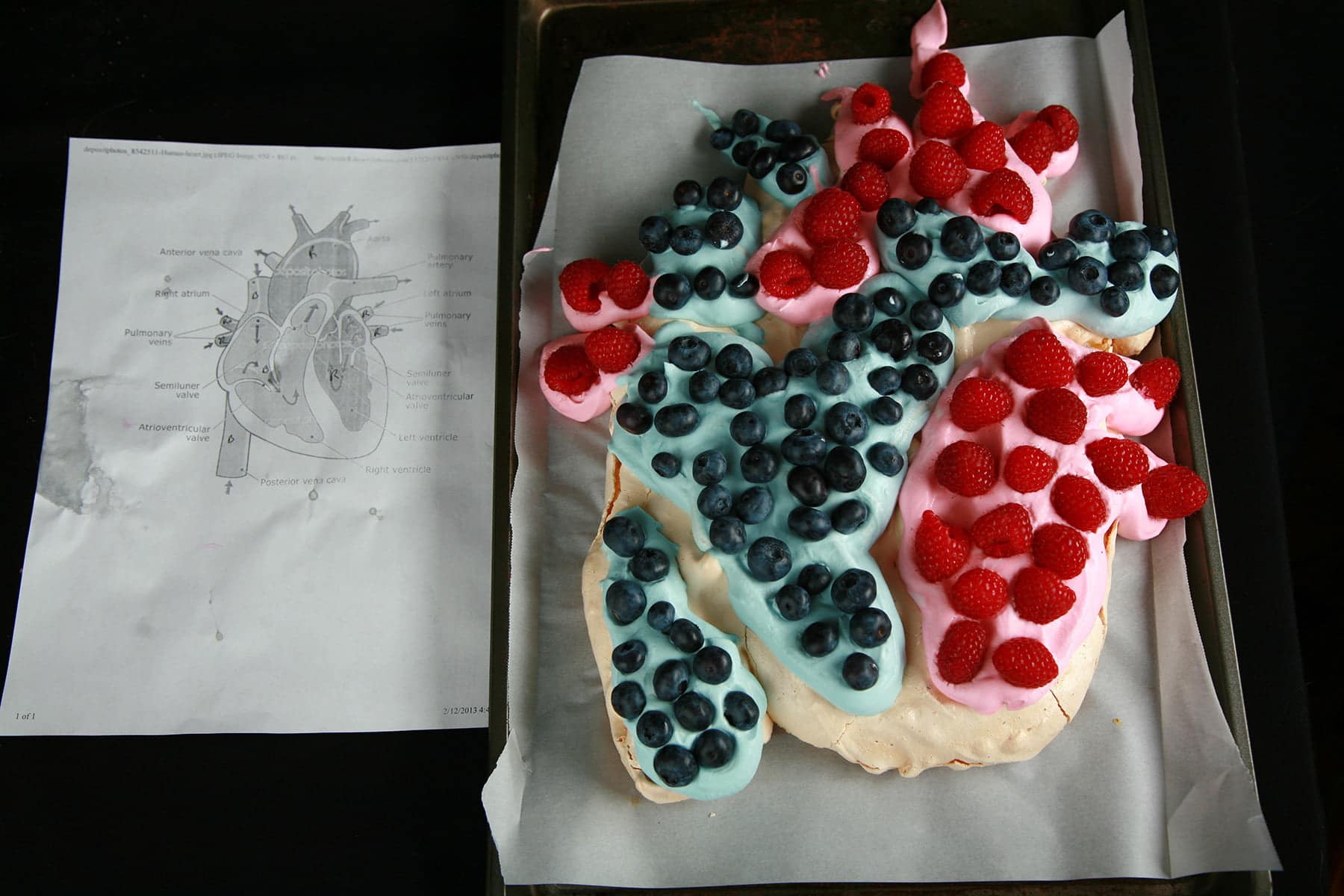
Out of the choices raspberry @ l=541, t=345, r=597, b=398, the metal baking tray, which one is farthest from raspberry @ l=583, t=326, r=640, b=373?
the metal baking tray

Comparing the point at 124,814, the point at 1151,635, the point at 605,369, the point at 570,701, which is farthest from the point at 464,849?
the point at 1151,635

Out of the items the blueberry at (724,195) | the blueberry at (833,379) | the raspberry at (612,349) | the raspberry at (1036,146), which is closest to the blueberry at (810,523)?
the blueberry at (833,379)

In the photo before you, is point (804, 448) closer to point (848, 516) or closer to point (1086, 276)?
point (848, 516)

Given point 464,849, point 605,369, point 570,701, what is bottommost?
point 464,849

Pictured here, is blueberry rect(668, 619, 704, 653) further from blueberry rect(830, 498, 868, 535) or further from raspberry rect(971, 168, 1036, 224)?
raspberry rect(971, 168, 1036, 224)

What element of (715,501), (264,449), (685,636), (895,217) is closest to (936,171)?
(895,217)

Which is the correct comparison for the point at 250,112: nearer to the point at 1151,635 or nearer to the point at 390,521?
the point at 390,521
